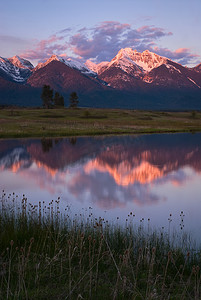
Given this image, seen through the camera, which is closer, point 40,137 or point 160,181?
point 160,181

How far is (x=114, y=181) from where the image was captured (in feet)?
95.1

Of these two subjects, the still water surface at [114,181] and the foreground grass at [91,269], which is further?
the still water surface at [114,181]

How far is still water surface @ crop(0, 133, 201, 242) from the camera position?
65.2ft

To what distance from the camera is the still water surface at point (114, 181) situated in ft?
65.2

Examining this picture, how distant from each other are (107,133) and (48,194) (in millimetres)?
60984

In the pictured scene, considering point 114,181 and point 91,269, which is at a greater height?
point 91,269

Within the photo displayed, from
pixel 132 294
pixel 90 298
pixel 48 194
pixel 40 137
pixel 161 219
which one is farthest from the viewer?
pixel 40 137

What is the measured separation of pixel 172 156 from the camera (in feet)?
153

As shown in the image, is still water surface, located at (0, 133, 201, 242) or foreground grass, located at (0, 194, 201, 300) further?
still water surface, located at (0, 133, 201, 242)

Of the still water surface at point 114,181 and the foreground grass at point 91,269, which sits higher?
the foreground grass at point 91,269

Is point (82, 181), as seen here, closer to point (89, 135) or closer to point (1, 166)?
point (1, 166)

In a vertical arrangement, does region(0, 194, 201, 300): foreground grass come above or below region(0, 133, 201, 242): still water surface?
above

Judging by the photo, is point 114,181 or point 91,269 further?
point 114,181

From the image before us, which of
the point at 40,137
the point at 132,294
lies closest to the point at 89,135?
the point at 40,137
